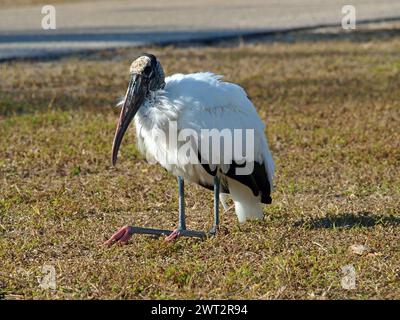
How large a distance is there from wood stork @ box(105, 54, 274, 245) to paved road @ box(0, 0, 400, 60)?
750 centimetres

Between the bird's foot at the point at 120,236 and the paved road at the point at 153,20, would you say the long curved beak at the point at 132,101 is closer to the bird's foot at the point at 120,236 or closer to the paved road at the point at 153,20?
the bird's foot at the point at 120,236

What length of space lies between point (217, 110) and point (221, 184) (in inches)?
26.1

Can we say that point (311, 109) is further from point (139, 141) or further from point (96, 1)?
point (96, 1)

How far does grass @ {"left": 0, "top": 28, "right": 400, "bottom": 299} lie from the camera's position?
4820 millimetres

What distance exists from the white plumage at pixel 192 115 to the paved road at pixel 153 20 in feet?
24.7

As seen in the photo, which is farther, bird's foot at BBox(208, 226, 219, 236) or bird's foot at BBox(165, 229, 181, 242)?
bird's foot at BBox(208, 226, 219, 236)

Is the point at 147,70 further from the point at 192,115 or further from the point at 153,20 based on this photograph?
the point at 153,20

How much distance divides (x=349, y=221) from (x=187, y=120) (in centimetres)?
127

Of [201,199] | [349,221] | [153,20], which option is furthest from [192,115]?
[153,20]

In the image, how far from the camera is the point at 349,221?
19.2 feet

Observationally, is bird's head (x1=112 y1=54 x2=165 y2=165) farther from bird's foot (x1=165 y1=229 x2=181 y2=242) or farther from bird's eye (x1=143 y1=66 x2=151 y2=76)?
bird's foot (x1=165 y1=229 x2=181 y2=242)

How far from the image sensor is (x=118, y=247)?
17.5ft

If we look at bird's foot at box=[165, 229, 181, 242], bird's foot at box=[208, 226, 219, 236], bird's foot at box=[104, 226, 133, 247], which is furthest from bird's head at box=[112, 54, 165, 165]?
bird's foot at box=[208, 226, 219, 236]

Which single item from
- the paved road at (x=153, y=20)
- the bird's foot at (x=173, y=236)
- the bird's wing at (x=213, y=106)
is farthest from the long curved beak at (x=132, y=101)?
the paved road at (x=153, y=20)
